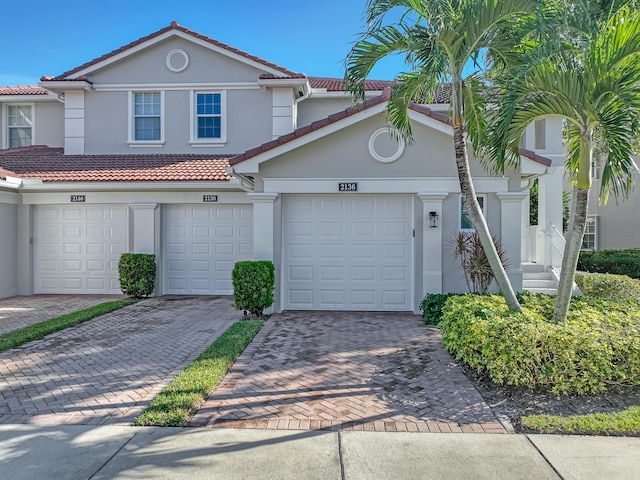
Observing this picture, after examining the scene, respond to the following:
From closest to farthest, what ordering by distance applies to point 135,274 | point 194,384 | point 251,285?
1. point 194,384
2. point 251,285
3. point 135,274

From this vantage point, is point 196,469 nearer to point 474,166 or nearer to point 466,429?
point 466,429

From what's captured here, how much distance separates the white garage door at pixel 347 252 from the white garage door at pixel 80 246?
576 cm

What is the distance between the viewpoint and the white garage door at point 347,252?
9.87 meters

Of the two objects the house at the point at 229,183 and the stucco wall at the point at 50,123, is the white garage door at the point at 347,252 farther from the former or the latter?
the stucco wall at the point at 50,123

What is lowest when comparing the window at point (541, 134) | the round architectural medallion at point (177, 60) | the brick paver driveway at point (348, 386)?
the brick paver driveway at point (348, 386)

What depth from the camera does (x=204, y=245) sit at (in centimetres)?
1229

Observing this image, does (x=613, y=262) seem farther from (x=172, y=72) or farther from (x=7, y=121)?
(x=7, y=121)

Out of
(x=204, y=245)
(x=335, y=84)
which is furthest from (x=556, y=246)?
(x=204, y=245)

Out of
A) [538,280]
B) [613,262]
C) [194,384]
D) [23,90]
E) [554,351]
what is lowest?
[194,384]

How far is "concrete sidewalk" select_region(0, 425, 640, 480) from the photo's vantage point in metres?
3.45

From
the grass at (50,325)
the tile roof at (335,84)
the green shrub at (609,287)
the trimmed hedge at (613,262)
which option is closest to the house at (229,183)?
the tile roof at (335,84)

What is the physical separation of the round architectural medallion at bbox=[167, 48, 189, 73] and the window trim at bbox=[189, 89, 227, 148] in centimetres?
90

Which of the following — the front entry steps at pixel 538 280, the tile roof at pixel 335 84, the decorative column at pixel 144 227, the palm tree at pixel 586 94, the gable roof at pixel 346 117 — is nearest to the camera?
the palm tree at pixel 586 94

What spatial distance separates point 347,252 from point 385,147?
2.56 m
